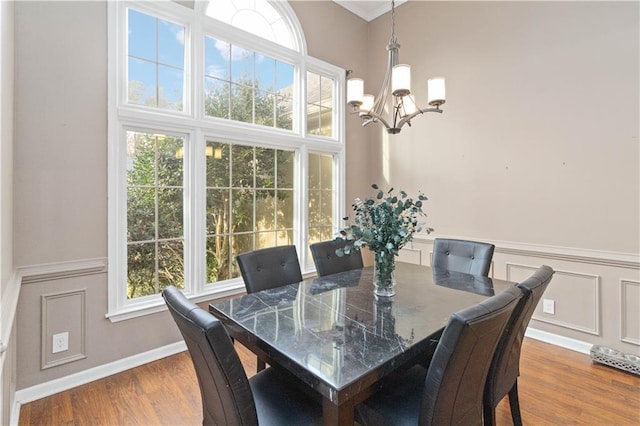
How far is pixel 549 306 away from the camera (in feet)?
10.1

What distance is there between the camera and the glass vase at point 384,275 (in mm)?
1875

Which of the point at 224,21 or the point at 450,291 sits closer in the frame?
the point at 450,291

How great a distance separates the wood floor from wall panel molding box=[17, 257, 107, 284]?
2.66 feet

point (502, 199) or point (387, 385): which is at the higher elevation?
point (502, 199)

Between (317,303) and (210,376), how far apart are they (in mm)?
742

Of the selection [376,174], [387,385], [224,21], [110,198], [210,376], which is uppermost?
[224,21]

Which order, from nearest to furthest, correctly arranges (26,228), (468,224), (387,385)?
(387,385) < (26,228) < (468,224)

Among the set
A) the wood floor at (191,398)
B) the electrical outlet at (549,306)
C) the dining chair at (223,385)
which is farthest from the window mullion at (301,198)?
the electrical outlet at (549,306)

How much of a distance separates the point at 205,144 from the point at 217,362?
2.32m

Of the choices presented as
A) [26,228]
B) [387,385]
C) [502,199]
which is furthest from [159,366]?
[502,199]

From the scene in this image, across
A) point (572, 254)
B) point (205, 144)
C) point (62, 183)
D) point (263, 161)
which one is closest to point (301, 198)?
point (263, 161)

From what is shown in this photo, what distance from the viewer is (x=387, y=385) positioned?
1.49 m

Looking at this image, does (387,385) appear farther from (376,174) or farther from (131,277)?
(376,174)

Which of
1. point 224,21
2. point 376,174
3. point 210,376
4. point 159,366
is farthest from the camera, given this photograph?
point 376,174
